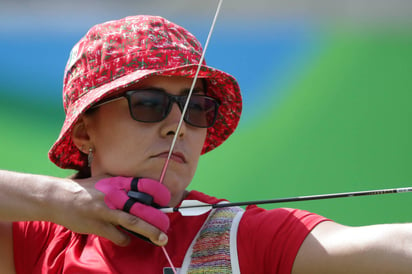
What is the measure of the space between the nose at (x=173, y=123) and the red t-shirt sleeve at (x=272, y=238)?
0.30 m

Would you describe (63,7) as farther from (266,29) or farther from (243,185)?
(243,185)

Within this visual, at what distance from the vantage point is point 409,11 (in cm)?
210

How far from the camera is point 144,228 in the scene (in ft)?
4.05

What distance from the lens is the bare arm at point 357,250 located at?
1.10 m

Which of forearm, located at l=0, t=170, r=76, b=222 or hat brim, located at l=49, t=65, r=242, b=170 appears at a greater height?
hat brim, located at l=49, t=65, r=242, b=170

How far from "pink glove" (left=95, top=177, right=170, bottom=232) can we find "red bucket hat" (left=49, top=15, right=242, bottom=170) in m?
0.26

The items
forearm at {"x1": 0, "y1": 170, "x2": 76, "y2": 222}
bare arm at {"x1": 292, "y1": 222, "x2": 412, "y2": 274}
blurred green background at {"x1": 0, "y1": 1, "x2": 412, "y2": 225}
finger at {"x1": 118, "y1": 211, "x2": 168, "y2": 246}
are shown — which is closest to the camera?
bare arm at {"x1": 292, "y1": 222, "x2": 412, "y2": 274}

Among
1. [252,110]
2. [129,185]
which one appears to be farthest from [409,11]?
[129,185]

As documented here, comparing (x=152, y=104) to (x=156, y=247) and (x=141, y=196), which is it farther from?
(x=156, y=247)

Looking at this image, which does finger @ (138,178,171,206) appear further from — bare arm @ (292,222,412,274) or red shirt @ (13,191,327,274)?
bare arm @ (292,222,412,274)

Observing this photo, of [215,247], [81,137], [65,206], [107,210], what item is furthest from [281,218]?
[81,137]

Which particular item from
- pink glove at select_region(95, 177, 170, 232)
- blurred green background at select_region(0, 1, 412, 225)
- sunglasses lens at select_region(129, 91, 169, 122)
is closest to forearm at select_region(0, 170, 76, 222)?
pink glove at select_region(95, 177, 170, 232)

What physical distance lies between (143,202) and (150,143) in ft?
0.72

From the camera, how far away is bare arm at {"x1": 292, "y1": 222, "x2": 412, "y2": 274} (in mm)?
1102
